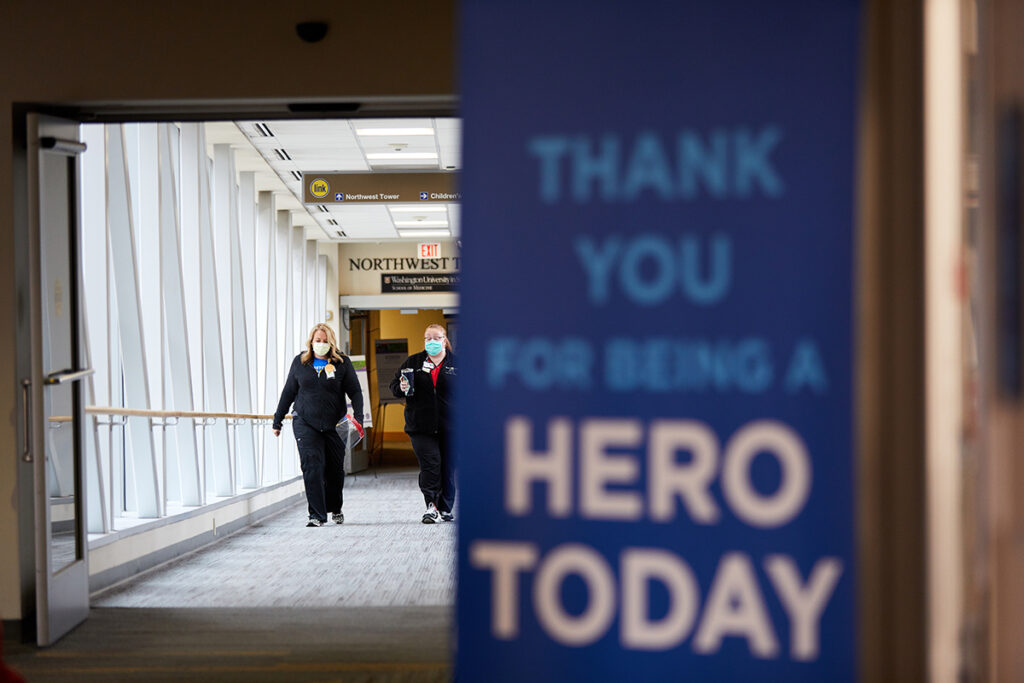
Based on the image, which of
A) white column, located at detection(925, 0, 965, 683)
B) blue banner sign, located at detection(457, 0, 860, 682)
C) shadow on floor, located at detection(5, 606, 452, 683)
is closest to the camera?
blue banner sign, located at detection(457, 0, 860, 682)

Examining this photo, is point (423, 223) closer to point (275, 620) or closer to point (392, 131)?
point (392, 131)

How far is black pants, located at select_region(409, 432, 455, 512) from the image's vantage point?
7.99 meters

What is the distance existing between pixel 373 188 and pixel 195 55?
17.4 feet

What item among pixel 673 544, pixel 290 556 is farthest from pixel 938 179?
pixel 290 556

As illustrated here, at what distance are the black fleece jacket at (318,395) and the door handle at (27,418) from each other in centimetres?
387

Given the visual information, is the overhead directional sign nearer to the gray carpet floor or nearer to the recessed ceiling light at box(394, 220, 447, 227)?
the gray carpet floor

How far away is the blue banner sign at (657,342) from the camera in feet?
4.59

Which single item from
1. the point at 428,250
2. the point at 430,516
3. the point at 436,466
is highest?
the point at 428,250

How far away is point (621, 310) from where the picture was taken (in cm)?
144

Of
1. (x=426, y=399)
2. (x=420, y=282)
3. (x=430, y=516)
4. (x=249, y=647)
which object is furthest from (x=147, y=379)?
(x=420, y=282)

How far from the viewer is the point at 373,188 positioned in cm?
967

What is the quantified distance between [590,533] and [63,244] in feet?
12.6

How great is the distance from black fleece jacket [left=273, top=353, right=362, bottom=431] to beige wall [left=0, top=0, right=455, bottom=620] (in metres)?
3.85

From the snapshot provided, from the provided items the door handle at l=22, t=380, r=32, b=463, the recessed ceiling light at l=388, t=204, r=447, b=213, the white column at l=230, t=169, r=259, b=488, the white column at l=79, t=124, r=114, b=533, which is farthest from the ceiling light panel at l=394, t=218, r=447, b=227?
the door handle at l=22, t=380, r=32, b=463
